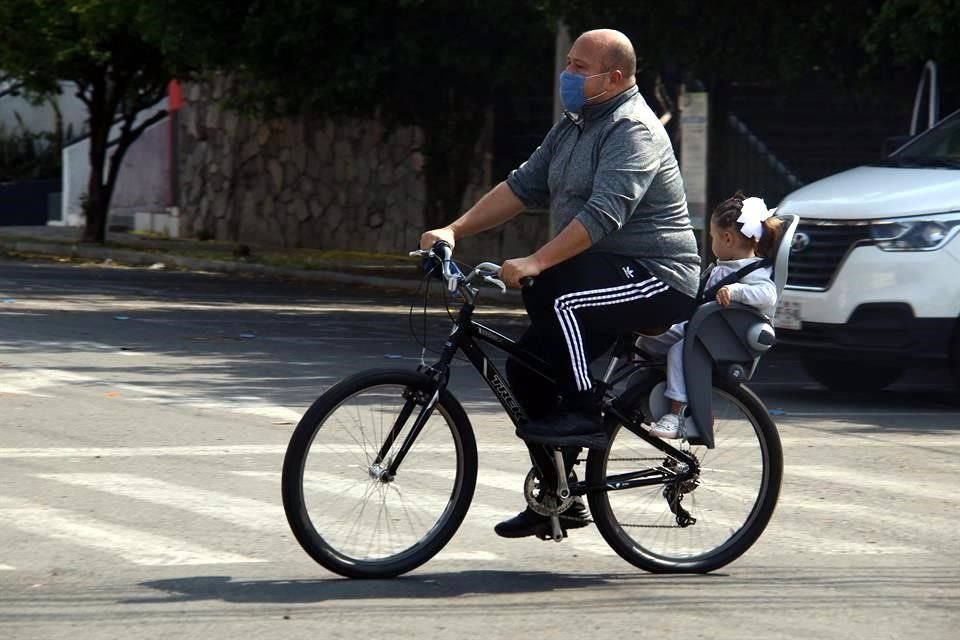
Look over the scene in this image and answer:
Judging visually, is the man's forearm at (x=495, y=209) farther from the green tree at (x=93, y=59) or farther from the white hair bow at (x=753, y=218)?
the green tree at (x=93, y=59)

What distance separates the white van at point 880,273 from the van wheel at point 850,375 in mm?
661

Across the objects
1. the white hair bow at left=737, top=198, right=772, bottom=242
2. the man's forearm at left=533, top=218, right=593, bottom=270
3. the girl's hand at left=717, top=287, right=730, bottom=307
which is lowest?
the girl's hand at left=717, top=287, right=730, bottom=307

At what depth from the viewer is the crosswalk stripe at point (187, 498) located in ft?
23.2

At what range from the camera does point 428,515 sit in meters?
6.21

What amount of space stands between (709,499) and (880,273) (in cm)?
484

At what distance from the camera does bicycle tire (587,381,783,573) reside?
20.7ft

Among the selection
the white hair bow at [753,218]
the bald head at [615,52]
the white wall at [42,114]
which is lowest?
the white hair bow at [753,218]

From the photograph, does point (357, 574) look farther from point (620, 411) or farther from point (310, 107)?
point (310, 107)

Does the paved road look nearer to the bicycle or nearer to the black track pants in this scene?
the bicycle

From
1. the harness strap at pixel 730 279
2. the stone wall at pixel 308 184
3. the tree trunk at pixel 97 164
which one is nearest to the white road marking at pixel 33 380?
the harness strap at pixel 730 279

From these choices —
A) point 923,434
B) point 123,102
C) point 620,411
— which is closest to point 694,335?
point 620,411

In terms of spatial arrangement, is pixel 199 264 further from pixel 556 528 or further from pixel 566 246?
pixel 566 246

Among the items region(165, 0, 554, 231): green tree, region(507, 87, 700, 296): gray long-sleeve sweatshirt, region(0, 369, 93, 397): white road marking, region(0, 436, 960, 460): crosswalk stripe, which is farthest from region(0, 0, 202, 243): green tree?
region(507, 87, 700, 296): gray long-sleeve sweatshirt

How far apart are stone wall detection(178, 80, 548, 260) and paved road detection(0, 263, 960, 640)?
13.1 meters
